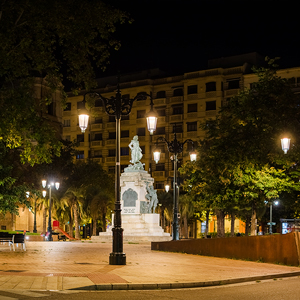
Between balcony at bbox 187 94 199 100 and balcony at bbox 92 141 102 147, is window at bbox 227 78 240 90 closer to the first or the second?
balcony at bbox 187 94 199 100

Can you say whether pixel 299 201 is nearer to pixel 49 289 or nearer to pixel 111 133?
pixel 49 289

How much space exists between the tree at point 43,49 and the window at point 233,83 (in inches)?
2339

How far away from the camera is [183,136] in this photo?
82562mm

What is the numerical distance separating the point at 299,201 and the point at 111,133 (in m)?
60.2

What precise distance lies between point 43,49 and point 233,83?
202 ft

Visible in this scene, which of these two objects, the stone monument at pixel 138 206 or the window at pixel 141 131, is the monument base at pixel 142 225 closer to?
the stone monument at pixel 138 206

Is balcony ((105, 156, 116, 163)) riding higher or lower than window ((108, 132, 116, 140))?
lower

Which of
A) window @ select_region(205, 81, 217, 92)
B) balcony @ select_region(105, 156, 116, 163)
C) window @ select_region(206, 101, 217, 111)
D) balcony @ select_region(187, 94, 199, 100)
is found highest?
window @ select_region(205, 81, 217, 92)

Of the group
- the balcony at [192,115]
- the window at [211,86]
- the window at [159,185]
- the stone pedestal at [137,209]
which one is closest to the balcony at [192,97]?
the window at [211,86]

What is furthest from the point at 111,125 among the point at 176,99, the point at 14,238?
the point at 14,238

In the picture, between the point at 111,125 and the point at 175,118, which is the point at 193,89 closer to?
the point at 175,118

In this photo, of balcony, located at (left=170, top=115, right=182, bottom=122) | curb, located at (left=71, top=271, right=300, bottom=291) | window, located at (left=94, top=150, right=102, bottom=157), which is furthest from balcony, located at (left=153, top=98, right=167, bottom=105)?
Result: curb, located at (left=71, top=271, right=300, bottom=291)

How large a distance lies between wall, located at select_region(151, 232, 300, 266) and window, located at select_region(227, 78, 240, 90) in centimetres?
5603

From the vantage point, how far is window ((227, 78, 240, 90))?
3056 inches
